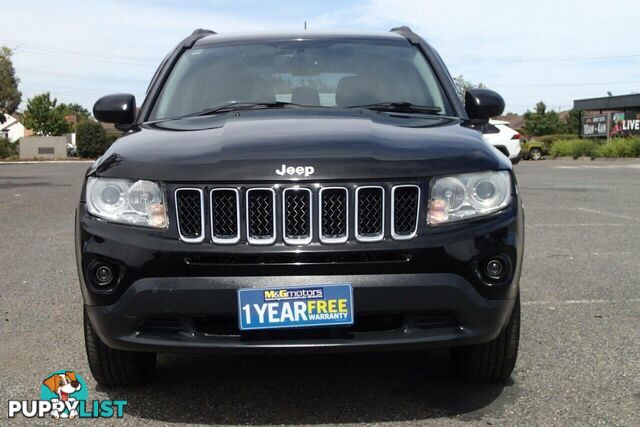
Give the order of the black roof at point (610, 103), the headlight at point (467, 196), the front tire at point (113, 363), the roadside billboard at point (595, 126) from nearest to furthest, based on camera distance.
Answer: the headlight at point (467, 196), the front tire at point (113, 363), the roadside billboard at point (595, 126), the black roof at point (610, 103)

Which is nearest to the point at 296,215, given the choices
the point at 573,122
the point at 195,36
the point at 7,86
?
the point at 195,36

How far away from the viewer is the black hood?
2.91 m

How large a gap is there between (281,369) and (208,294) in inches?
43.9

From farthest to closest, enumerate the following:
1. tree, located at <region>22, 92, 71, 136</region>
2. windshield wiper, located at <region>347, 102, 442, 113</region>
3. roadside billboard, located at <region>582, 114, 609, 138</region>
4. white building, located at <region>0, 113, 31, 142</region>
→ white building, located at <region>0, 113, 31, 142</region>, tree, located at <region>22, 92, 71, 136</region>, roadside billboard, located at <region>582, 114, 609, 138</region>, windshield wiper, located at <region>347, 102, 442, 113</region>

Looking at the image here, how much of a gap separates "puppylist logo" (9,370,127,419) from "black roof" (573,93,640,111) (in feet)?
193

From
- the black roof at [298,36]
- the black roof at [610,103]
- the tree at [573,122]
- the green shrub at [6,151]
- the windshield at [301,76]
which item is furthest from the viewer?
the tree at [573,122]

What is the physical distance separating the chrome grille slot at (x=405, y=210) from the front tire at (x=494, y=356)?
0.67m

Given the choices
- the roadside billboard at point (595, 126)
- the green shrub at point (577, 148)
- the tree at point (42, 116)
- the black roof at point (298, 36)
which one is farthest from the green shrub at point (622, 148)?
the tree at point (42, 116)

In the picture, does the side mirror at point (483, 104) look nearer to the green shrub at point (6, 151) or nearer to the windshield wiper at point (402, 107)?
the windshield wiper at point (402, 107)

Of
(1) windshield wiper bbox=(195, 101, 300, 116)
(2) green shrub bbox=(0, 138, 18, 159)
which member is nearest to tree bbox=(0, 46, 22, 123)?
(2) green shrub bbox=(0, 138, 18, 159)

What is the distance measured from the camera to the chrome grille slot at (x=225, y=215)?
9.40ft

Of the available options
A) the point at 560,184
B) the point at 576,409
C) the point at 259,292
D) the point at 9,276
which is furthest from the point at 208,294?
the point at 560,184

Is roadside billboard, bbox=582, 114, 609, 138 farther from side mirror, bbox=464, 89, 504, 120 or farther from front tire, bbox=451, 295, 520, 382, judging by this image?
front tire, bbox=451, 295, 520, 382

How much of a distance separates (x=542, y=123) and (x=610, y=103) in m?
29.8
